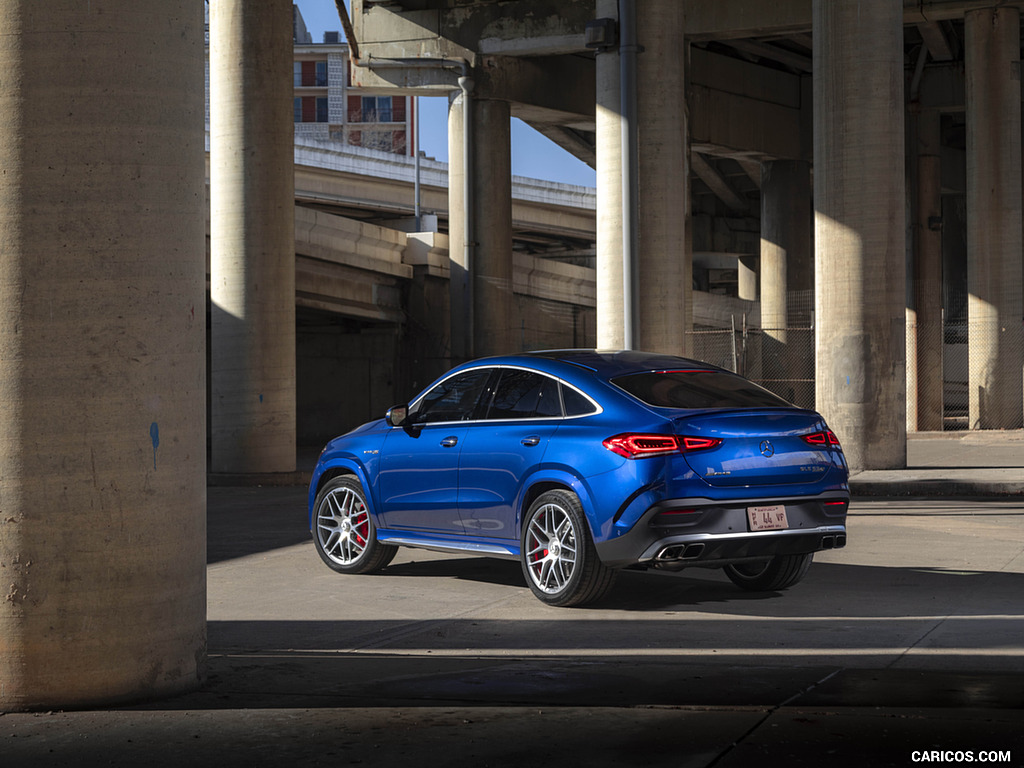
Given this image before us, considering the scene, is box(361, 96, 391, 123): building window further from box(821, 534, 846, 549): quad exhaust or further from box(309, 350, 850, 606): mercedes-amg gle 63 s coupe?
box(821, 534, 846, 549): quad exhaust

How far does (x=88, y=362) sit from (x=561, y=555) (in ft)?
12.1

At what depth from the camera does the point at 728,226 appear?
2522 inches

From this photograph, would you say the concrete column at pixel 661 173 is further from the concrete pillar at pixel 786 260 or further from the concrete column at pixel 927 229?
the concrete pillar at pixel 786 260

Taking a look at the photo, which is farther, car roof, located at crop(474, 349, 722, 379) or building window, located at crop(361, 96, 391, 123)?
building window, located at crop(361, 96, 391, 123)

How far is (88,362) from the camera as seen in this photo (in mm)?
5934

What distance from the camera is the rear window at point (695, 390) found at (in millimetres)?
8539

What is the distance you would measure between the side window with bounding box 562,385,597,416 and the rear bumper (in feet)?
2.86

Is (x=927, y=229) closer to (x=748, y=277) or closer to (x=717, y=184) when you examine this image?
(x=717, y=184)

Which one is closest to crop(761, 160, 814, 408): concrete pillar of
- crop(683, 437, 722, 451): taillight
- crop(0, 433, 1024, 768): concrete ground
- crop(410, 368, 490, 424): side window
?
crop(410, 368, 490, 424): side window

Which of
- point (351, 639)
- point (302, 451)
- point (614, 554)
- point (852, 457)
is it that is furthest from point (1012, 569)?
point (302, 451)

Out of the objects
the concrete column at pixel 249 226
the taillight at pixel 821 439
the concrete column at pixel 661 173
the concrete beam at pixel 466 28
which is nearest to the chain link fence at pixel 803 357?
the concrete column at pixel 661 173

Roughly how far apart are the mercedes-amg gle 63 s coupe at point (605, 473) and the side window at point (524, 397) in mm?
10

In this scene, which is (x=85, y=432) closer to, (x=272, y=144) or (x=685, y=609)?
(x=685, y=609)

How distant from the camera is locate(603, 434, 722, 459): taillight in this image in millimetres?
8086
